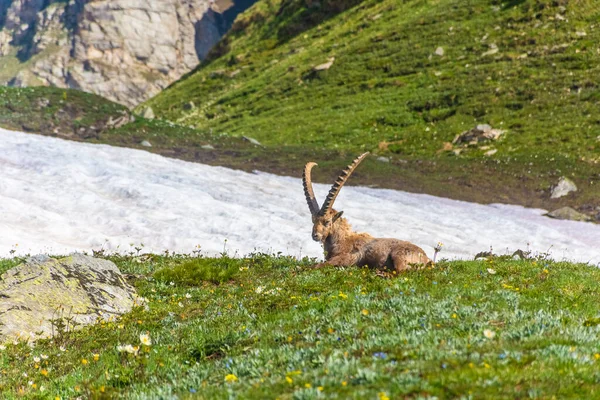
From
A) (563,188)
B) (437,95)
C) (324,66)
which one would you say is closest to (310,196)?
(563,188)

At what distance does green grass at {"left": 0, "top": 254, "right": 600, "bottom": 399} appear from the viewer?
226 inches

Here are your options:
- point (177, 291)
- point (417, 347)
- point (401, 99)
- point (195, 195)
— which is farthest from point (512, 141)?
point (417, 347)

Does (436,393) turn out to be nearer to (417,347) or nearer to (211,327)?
(417,347)

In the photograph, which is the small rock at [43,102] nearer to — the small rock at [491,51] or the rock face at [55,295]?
the rock face at [55,295]

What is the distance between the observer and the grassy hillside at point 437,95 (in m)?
44.8

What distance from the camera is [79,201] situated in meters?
25.5

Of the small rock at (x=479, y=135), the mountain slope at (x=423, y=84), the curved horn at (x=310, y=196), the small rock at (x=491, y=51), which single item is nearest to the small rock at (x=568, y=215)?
the mountain slope at (x=423, y=84)

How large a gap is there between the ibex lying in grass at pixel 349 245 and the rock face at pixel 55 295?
5.28 metres

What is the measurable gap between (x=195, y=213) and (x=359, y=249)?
1290 centimetres

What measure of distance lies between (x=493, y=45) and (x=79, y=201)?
2494 inches

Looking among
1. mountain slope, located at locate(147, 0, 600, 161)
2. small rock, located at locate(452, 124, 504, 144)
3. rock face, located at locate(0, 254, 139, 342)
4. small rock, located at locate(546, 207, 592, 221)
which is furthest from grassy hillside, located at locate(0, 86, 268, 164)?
rock face, located at locate(0, 254, 139, 342)

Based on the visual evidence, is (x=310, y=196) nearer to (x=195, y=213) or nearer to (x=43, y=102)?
(x=195, y=213)

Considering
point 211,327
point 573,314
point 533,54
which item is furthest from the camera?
point 533,54

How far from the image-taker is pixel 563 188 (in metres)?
38.5
